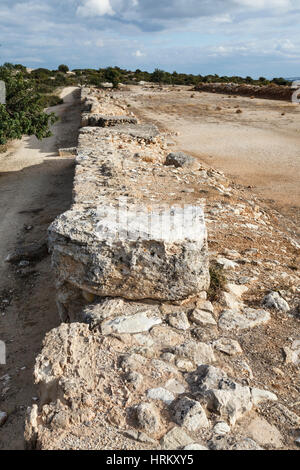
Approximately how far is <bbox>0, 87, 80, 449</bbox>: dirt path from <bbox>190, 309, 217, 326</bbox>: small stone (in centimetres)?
151

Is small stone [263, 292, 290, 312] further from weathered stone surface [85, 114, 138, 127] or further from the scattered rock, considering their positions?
weathered stone surface [85, 114, 138, 127]

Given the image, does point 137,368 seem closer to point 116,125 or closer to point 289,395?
point 289,395

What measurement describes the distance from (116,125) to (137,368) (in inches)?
382

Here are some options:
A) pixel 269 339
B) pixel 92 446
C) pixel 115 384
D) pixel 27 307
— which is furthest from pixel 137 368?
pixel 27 307

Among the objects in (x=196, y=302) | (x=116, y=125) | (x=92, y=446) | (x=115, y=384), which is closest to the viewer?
(x=92, y=446)

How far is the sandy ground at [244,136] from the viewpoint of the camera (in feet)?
30.6

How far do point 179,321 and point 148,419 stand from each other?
3.25ft

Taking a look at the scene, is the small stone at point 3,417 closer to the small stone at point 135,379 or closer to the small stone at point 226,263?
the small stone at point 135,379

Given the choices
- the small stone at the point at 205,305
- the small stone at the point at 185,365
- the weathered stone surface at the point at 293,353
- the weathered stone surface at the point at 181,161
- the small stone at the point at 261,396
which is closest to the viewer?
the small stone at the point at 261,396

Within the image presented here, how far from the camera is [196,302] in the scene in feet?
10.9
